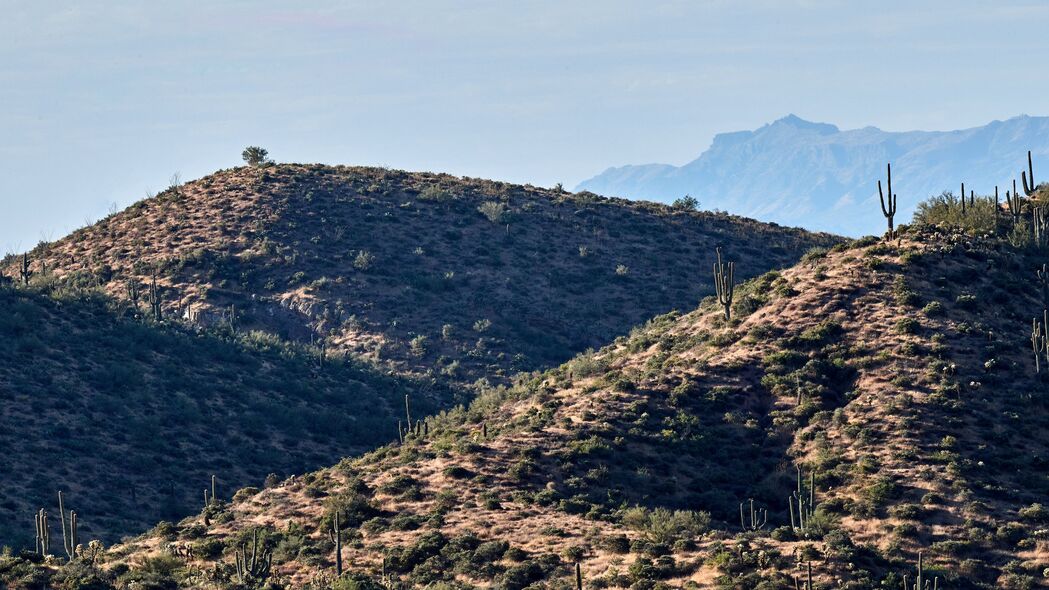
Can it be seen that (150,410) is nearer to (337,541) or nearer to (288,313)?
(288,313)

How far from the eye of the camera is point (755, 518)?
48688 millimetres

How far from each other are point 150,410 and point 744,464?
3097cm

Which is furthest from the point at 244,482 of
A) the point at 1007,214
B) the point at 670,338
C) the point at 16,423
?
the point at 1007,214

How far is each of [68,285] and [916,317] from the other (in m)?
54.3

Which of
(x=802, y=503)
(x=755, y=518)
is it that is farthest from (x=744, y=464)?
(x=802, y=503)

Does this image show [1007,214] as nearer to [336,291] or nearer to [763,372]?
[763,372]

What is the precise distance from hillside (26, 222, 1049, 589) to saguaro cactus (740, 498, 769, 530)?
38 cm

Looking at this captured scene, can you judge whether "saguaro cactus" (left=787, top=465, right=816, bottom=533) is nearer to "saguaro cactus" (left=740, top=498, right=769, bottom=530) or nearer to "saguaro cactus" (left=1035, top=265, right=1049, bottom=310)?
"saguaro cactus" (left=740, top=498, right=769, bottom=530)

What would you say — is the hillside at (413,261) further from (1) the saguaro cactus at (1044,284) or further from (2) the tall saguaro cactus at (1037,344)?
(2) the tall saguaro cactus at (1037,344)

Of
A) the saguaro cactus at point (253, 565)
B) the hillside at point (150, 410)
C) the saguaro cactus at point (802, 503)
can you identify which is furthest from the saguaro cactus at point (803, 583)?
the hillside at point (150, 410)

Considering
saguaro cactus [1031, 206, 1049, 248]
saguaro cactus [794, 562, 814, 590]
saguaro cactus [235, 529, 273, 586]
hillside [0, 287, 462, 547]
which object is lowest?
saguaro cactus [794, 562, 814, 590]

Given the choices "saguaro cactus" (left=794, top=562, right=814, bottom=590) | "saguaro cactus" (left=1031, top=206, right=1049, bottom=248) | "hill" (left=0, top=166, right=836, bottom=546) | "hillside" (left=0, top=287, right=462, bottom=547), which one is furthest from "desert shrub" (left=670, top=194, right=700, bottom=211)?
"saguaro cactus" (left=794, top=562, right=814, bottom=590)

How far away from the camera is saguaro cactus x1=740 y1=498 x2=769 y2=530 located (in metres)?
46.9

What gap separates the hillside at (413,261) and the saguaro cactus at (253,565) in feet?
123
